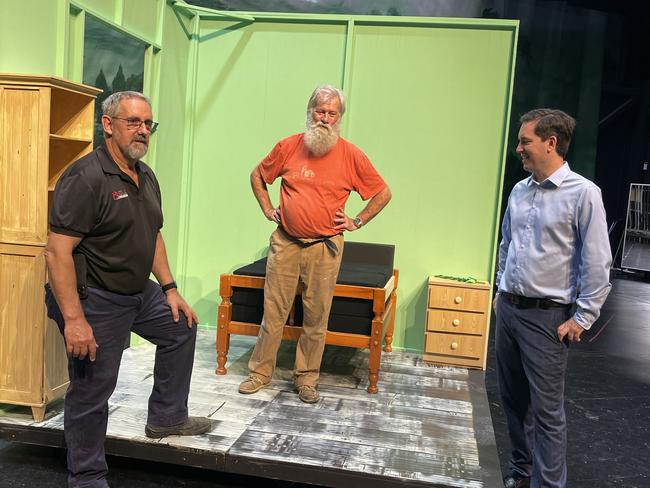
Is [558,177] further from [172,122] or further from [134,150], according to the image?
[172,122]

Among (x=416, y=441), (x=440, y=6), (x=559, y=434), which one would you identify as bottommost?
(x=416, y=441)

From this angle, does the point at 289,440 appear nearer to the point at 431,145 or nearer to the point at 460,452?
the point at 460,452

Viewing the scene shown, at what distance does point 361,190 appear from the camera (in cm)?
367

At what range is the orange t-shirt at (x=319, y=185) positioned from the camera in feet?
11.6

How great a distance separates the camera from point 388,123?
16.8ft

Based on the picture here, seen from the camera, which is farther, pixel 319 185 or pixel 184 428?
pixel 319 185

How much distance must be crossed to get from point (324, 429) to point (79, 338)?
1.41m

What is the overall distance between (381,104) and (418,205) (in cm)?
90

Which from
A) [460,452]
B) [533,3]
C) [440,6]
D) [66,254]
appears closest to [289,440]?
[460,452]

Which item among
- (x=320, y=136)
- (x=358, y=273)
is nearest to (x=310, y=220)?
(x=320, y=136)

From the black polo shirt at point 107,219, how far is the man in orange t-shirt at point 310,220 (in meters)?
1.10

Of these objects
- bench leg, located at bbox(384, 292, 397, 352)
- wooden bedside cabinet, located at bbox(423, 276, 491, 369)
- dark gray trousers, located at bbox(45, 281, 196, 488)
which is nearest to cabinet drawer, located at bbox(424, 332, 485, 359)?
wooden bedside cabinet, located at bbox(423, 276, 491, 369)

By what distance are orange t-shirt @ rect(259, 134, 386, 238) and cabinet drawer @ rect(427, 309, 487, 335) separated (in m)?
1.44

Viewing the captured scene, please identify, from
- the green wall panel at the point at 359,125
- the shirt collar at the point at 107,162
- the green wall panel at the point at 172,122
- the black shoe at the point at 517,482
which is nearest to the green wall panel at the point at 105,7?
the green wall panel at the point at 172,122
